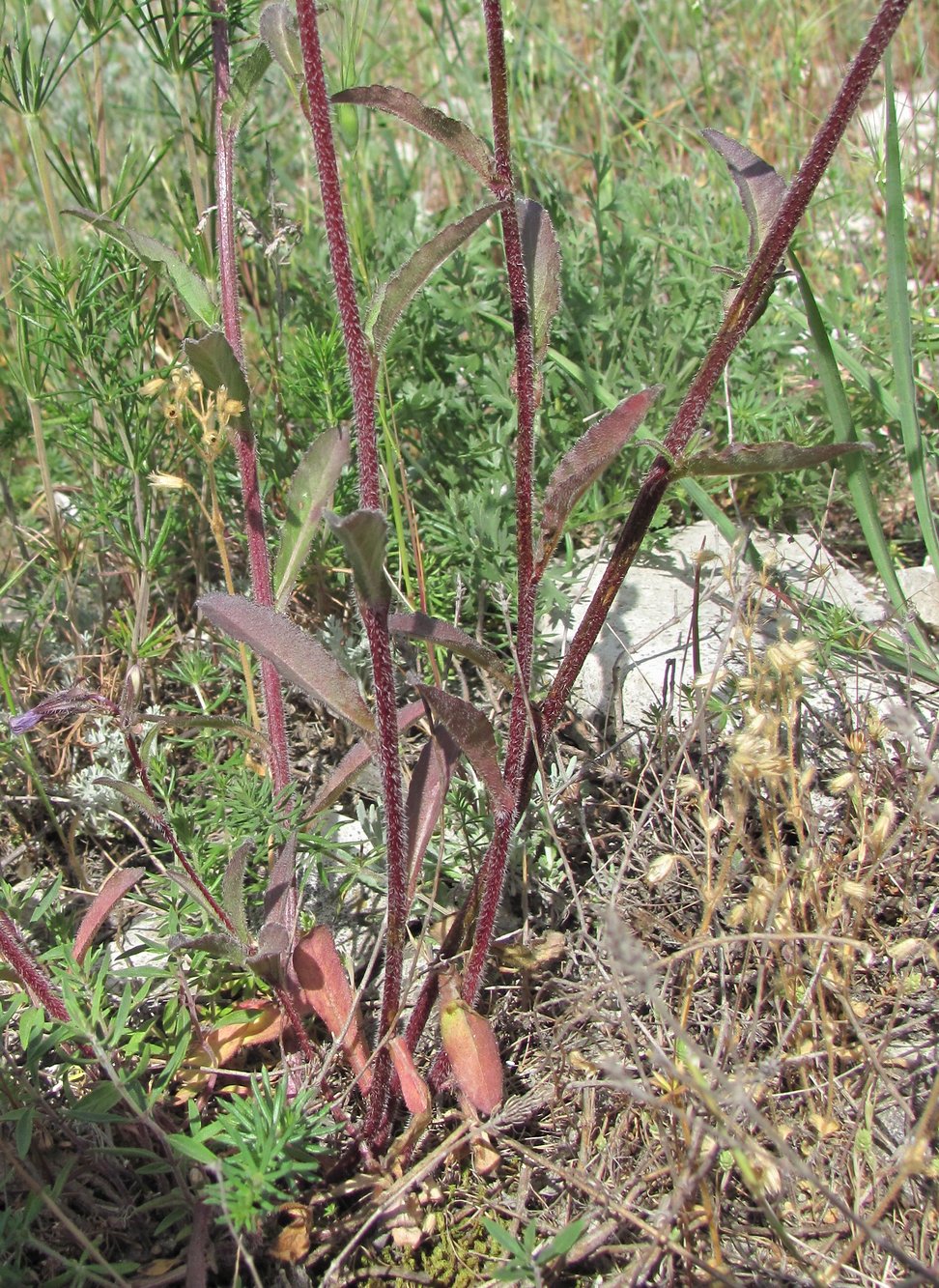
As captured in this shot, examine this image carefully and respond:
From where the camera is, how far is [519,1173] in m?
1.74

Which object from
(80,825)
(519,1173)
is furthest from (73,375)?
(519,1173)

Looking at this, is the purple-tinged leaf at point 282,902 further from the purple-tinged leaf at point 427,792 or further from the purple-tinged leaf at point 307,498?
the purple-tinged leaf at point 307,498

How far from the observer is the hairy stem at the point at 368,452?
1.30 meters

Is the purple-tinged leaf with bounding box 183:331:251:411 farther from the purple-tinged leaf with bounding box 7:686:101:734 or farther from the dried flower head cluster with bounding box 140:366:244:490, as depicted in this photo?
the purple-tinged leaf with bounding box 7:686:101:734

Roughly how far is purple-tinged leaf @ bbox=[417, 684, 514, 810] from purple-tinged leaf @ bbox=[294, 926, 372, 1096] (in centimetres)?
46

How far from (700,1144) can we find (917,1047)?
1.38ft

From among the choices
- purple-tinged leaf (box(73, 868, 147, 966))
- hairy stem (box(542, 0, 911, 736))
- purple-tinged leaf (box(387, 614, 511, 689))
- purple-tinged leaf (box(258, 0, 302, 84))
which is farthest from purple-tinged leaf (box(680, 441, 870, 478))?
purple-tinged leaf (box(73, 868, 147, 966))

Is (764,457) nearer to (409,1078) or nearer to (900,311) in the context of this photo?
(900,311)

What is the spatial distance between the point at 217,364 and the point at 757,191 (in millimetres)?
849

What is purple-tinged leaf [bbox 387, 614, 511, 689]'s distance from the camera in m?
1.47

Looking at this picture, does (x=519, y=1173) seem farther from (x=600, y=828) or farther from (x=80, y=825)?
(x=80, y=825)

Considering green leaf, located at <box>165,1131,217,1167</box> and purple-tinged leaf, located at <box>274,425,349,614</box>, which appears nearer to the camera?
green leaf, located at <box>165,1131,217,1167</box>

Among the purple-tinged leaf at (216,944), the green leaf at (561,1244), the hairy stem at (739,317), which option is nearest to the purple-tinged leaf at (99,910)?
the purple-tinged leaf at (216,944)

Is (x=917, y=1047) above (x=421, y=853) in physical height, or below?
below
